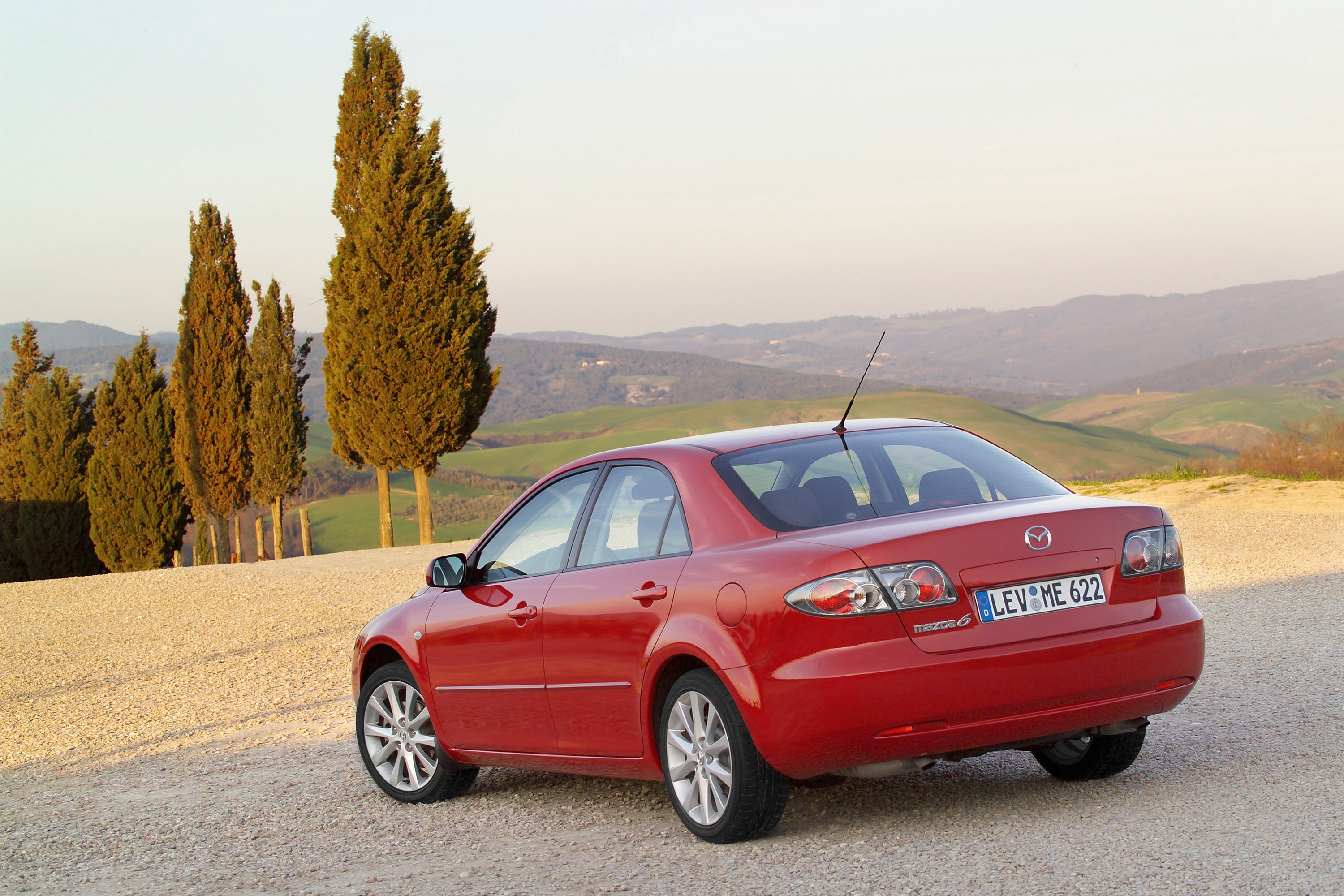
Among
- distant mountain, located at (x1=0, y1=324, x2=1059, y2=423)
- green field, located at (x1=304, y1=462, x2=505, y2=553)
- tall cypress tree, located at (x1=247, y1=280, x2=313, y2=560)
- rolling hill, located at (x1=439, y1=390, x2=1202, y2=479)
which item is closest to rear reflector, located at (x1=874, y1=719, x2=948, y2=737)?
tall cypress tree, located at (x1=247, y1=280, x2=313, y2=560)

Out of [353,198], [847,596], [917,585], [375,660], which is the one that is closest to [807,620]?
[847,596]

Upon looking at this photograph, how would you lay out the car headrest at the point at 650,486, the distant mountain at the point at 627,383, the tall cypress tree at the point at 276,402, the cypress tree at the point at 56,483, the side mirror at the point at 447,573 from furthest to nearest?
the distant mountain at the point at 627,383 → the cypress tree at the point at 56,483 → the tall cypress tree at the point at 276,402 → the side mirror at the point at 447,573 → the car headrest at the point at 650,486

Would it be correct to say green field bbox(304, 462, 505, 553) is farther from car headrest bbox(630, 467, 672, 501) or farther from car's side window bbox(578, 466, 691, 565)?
car headrest bbox(630, 467, 672, 501)

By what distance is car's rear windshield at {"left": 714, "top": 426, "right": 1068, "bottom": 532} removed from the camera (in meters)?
4.47

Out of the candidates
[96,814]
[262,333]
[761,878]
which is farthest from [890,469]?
[262,333]

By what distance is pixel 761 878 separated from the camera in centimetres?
389

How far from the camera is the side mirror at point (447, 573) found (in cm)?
555

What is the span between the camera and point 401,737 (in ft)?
19.7

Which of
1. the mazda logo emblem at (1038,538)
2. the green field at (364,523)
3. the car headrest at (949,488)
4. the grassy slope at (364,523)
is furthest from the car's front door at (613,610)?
the grassy slope at (364,523)

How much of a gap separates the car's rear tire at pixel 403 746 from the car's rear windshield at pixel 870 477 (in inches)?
89.6

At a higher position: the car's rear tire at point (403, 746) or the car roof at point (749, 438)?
the car roof at point (749, 438)

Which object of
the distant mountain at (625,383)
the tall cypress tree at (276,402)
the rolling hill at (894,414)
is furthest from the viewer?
the distant mountain at (625,383)

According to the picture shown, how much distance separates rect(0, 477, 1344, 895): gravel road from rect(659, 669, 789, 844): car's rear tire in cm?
11

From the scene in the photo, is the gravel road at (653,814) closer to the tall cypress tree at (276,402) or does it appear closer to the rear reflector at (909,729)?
the rear reflector at (909,729)
